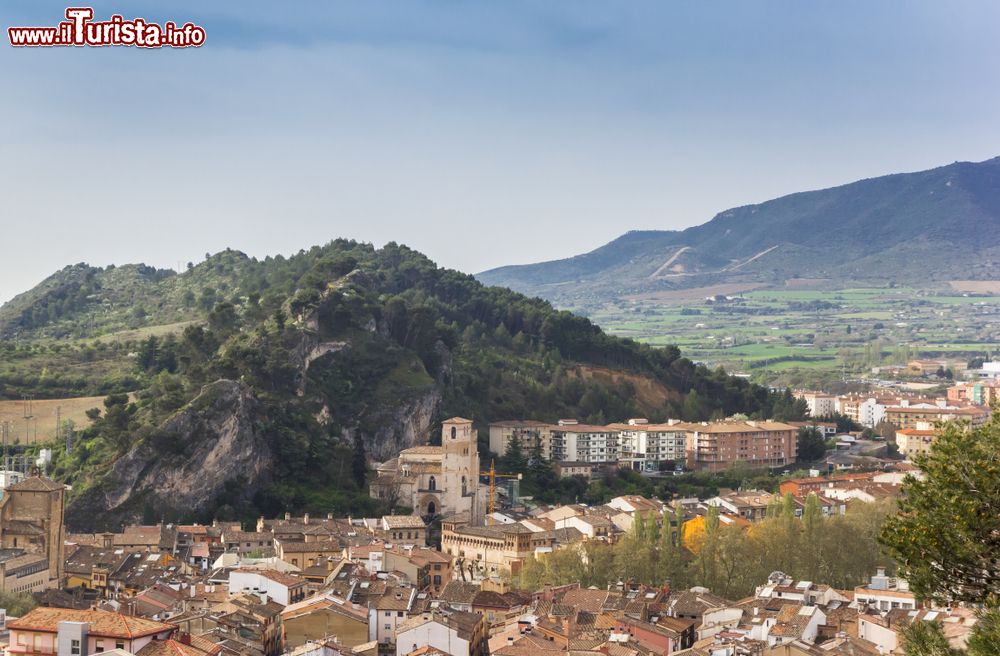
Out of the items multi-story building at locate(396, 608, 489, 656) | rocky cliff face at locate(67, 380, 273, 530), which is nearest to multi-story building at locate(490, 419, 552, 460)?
rocky cliff face at locate(67, 380, 273, 530)

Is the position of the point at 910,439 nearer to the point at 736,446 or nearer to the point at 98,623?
the point at 736,446

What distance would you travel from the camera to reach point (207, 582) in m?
37.0

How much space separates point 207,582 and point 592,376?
41340mm

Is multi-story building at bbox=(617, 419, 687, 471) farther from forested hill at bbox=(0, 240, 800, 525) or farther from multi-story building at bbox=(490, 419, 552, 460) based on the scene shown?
forested hill at bbox=(0, 240, 800, 525)

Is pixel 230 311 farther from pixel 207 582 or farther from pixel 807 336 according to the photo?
pixel 807 336

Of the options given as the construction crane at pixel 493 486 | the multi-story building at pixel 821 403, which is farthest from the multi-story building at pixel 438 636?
the multi-story building at pixel 821 403

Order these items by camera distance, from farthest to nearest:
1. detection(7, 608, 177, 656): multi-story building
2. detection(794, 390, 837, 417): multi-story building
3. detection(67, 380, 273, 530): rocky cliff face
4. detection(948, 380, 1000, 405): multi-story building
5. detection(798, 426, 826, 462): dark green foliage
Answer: detection(948, 380, 1000, 405): multi-story building < detection(794, 390, 837, 417): multi-story building < detection(798, 426, 826, 462): dark green foliage < detection(67, 380, 273, 530): rocky cliff face < detection(7, 608, 177, 656): multi-story building

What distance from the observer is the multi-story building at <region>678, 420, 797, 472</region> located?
65.1 meters

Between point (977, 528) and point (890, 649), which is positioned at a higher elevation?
point (977, 528)

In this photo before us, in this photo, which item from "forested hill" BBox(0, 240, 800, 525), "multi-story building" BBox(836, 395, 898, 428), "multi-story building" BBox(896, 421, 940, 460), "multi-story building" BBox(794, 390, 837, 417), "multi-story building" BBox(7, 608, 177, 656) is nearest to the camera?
"multi-story building" BBox(7, 608, 177, 656)

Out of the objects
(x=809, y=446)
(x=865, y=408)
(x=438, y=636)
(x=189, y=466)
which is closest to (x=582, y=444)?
(x=809, y=446)

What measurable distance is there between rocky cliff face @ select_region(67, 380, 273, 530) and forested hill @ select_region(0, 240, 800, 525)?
50 millimetres

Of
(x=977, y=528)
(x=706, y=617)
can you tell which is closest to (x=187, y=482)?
(x=706, y=617)

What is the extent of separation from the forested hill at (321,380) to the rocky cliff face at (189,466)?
50 millimetres
